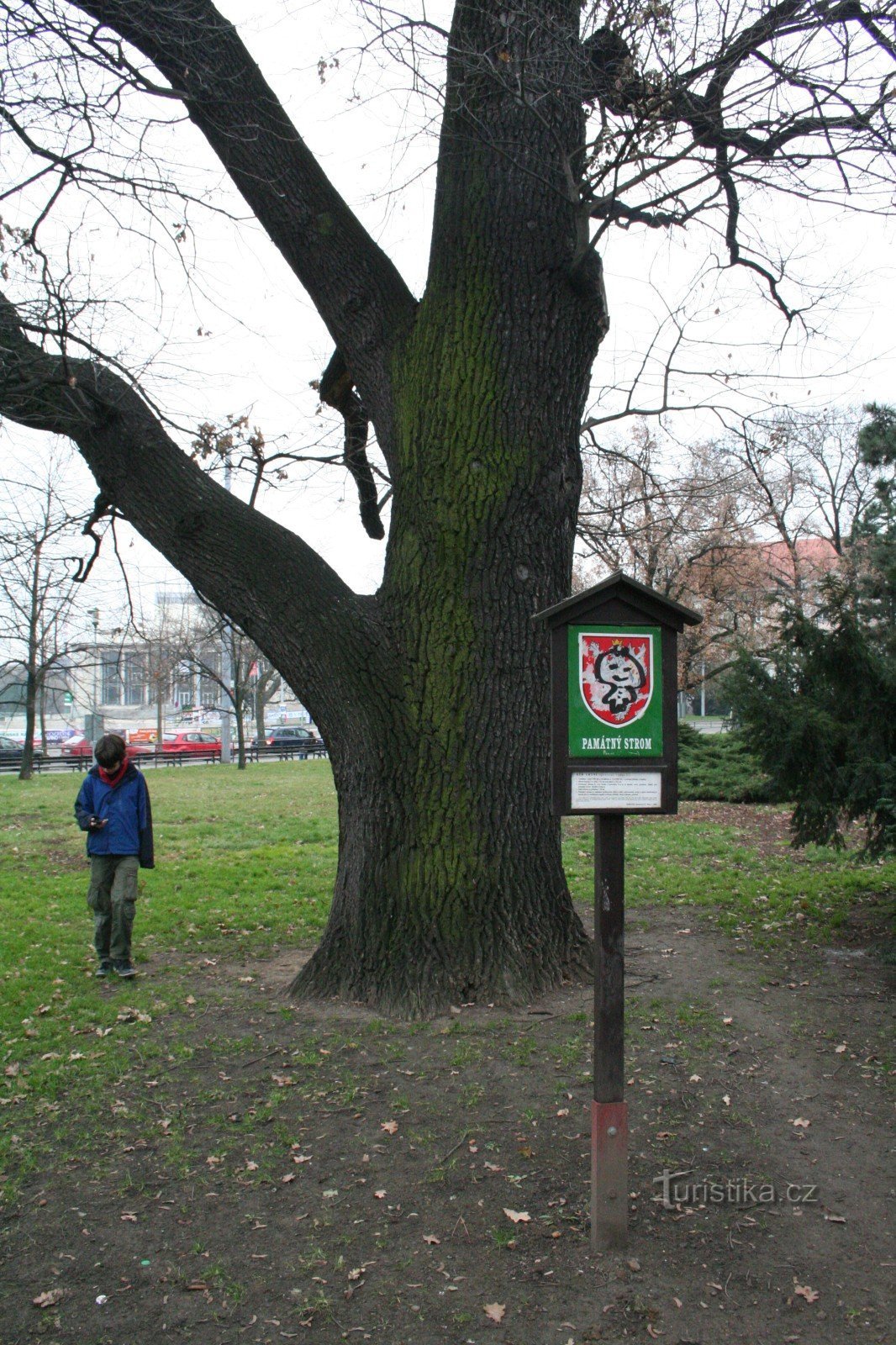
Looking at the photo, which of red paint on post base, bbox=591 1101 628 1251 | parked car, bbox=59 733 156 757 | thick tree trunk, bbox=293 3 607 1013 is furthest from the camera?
parked car, bbox=59 733 156 757

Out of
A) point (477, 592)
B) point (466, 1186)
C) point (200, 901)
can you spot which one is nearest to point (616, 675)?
point (466, 1186)

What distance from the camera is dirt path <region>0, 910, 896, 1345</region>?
3.38 m

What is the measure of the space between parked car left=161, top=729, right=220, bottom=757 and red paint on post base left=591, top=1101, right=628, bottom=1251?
39.9 m

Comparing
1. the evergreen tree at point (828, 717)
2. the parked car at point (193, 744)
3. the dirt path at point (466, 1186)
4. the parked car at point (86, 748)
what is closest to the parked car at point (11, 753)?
the parked car at point (86, 748)

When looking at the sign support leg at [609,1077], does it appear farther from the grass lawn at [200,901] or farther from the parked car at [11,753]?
the parked car at [11,753]

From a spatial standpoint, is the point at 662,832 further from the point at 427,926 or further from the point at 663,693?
the point at 663,693

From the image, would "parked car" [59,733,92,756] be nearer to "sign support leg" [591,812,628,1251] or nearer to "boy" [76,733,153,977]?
"boy" [76,733,153,977]

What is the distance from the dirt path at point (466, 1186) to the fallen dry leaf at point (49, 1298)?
0.10ft

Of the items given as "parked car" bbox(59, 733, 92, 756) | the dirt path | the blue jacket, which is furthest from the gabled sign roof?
"parked car" bbox(59, 733, 92, 756)

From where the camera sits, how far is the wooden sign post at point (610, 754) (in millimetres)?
3625

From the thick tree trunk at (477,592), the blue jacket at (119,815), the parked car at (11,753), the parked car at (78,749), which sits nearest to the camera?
the thick tree trunk at (477,592)

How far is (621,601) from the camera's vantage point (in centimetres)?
373

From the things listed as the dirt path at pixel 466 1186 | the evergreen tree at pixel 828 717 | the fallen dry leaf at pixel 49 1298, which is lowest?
the fallen dry leaf at pixel 49 1298

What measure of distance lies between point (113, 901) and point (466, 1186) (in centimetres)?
400
